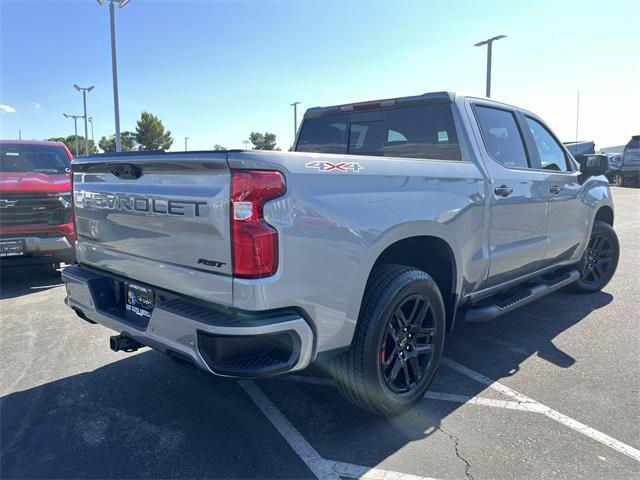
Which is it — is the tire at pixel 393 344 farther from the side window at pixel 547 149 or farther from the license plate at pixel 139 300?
the side window at pixel 547 149

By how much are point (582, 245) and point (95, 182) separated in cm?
478

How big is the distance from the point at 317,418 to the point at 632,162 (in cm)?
2285

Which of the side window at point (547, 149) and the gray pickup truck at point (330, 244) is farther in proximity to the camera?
the side window at point (547, 149)

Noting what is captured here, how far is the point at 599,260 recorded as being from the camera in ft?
18.6

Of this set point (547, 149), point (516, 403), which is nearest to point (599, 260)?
point (547, 149)

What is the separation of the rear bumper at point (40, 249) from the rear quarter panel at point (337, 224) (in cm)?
497

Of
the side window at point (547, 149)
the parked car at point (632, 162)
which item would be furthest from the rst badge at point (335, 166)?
the parked car at point (632, 162)

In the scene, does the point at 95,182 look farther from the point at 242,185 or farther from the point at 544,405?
the point at 544,405

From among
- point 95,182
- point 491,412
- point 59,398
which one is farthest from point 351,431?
point 95,182

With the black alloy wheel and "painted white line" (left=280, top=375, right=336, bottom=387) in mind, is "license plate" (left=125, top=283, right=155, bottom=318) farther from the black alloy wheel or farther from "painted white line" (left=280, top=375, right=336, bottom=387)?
the black alloy wheel

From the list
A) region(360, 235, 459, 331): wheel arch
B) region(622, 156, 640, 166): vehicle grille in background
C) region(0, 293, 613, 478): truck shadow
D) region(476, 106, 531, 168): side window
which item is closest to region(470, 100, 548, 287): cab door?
region(476, 106, 531, 168): side window

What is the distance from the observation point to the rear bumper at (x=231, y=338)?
2117 mm

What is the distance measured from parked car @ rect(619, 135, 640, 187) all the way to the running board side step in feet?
63.3

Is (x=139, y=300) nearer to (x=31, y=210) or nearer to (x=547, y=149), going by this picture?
(x=547, y=149)
